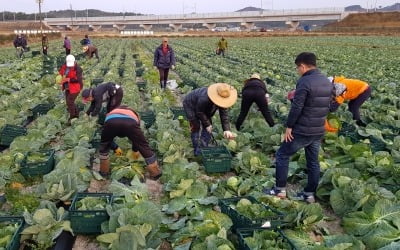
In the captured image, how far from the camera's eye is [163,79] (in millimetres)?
13383

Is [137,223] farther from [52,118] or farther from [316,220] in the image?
[52,118]

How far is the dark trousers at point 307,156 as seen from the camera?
17.1ft

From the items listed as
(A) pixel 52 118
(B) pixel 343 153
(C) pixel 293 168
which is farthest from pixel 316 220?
(A) pixel 52 118

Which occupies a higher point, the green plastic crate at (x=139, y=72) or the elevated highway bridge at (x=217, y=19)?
the elevated highway bridge at (x=217, y=19)

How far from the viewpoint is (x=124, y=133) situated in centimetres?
601

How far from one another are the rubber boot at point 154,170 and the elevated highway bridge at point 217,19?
88.3 metres

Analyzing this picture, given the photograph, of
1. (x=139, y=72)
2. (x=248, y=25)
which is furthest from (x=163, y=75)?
(x=248, y=25)

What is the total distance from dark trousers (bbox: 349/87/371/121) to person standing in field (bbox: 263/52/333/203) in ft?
11.4

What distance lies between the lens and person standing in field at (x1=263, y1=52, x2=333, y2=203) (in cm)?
492

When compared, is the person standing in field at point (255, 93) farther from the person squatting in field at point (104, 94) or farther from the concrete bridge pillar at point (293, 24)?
the concrete bridge pillar at point (293, 24)

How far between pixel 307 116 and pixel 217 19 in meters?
95.6

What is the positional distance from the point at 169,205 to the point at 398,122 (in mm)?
5460

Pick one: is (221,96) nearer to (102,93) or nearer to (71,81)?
(102,93)

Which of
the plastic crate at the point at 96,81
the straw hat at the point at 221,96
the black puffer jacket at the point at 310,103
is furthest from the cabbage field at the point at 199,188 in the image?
the plastic crate at the point at 96,81
